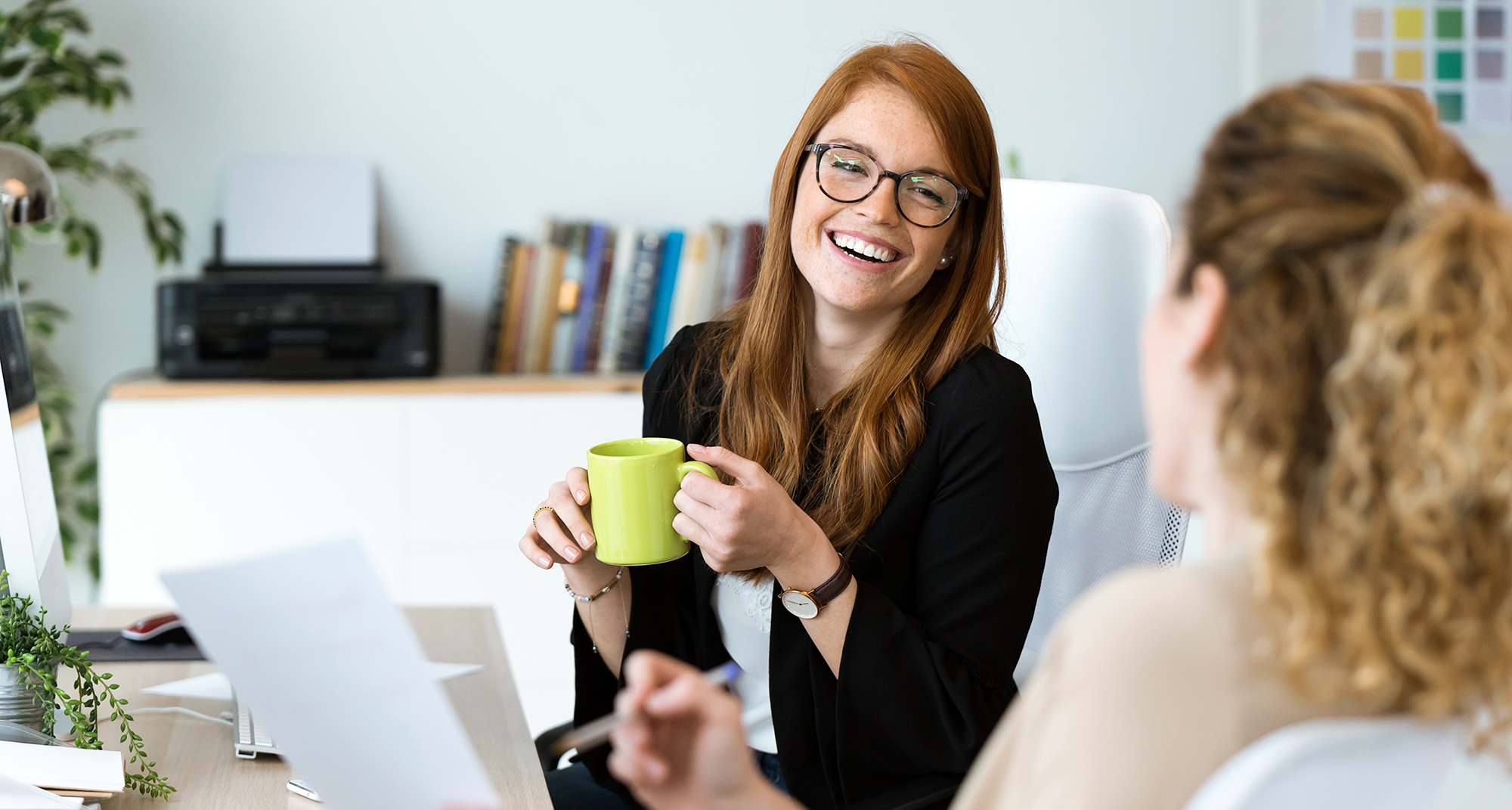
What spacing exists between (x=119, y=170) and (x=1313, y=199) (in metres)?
2.67

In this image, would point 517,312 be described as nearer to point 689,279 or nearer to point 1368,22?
point 689,279

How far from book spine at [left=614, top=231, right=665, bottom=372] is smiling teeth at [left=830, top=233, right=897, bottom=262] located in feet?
5.26

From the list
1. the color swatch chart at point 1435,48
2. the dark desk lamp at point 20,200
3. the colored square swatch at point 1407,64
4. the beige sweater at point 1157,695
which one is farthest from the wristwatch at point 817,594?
the colored square swatch at point 1407,64

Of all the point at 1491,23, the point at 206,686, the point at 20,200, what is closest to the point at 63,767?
the point at 206,686

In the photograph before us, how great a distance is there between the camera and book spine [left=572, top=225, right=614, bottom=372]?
2.88 m

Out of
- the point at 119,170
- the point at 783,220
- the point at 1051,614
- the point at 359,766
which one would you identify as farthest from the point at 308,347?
the point at 359,766

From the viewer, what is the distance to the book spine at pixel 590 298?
2.88 meters

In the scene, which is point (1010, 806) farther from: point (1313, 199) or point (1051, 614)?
point (1051, 614)

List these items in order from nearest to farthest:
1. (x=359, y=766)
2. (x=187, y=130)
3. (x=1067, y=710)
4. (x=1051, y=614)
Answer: (x=1067, y=710), (x=359, y=766), (x=1051, y=614), (x=187, y=130)

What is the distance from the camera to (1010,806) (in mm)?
622

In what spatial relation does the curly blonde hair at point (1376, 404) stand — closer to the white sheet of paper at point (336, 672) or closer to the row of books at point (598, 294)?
the white sheet of paper at point (336, 672)

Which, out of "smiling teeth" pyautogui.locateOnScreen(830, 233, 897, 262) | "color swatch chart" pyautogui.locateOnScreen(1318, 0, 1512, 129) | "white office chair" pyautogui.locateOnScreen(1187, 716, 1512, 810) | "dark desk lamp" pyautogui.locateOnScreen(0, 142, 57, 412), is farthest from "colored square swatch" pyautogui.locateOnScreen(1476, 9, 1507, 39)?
"dark desk lamp" pyautogui.locateOnScreen(0, 142, 57, 412)

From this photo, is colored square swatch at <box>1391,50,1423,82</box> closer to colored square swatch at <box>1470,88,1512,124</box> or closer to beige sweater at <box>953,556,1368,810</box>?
colored square swatch at <box>1470,88,1512,124</box>

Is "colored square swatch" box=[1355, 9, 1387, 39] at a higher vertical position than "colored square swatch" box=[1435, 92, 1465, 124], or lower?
higher
